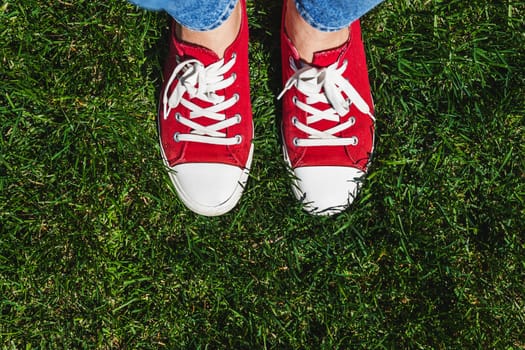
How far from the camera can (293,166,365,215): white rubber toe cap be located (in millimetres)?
1727

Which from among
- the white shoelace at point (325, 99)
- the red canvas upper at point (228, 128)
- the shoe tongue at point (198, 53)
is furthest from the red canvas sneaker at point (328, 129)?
the shoe tongue at point (198, 53)

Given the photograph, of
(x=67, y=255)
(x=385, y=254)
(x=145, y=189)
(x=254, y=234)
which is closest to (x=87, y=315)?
(x=67, y=255)

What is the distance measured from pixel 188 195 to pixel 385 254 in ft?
2.34

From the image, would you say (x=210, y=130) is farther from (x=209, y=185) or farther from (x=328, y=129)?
(x=328, y=129)

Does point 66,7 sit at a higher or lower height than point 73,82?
higher

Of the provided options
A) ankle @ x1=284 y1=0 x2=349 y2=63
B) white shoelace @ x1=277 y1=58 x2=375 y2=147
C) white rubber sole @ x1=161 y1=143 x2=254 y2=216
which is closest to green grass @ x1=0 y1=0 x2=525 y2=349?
white rubber sole @ x1=161 y1=143 x2=254 y2=216

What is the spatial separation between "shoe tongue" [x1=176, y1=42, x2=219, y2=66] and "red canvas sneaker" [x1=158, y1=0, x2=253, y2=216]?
29 millimetres

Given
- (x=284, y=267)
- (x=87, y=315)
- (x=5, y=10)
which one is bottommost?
(x=87, y=315)

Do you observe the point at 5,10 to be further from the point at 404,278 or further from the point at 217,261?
the point at 404,278

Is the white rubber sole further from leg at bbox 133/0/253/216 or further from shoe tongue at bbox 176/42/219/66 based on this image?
shoe tongue at bbox 176/42/219/66

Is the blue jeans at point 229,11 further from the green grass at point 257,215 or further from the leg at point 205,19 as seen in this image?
the green grass at point 257,215

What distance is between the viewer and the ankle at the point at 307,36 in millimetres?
1526

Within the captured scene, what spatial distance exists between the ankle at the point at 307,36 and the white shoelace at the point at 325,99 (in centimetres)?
6

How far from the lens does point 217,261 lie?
5.95 ft
